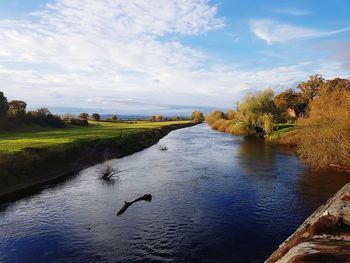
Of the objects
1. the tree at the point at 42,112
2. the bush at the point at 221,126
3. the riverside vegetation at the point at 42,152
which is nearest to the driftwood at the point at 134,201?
the riverside vegetation at the point at 42,152

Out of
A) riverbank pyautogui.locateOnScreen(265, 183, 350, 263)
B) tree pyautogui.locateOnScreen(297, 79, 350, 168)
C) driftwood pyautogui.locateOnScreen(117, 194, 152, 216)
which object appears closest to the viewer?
riverbank pyautogui.locateOnScreen(265, 183, 350, 263)

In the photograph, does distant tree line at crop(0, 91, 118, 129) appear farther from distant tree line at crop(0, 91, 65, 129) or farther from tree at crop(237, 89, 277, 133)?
tree at crop(237, 89, 277, 133)

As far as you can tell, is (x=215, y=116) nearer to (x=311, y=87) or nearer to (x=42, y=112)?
(x=311, y=87)

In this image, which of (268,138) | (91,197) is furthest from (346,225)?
(268,138)

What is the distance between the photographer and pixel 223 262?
18.8 metres

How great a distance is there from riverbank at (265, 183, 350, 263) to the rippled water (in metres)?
6.14

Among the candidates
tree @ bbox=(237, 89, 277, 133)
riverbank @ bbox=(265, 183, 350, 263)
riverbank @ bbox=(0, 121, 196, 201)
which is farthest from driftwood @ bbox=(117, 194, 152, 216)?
tree @ bbox=(237, 89, 277, 133)

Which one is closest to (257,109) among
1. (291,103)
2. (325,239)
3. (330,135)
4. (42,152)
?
(291,103)

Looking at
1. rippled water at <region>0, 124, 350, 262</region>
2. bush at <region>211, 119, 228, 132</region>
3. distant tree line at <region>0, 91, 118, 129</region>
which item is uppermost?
distant tree line at <region>0, 91, 118, 129</region>

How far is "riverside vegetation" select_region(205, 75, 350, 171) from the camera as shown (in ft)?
139

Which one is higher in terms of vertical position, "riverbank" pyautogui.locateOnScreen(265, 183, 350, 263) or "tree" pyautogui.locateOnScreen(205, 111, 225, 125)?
"tree" pyautogui.locateOnScreen(205, 111, 225, 125)

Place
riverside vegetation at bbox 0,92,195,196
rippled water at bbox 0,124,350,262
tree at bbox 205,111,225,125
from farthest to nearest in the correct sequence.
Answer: tree at bbox 205,111,225,125
riverside vegetation at bbox 0,92,195,196
rippled water at bbox 0,124,350,262

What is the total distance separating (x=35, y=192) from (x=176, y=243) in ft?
64.4

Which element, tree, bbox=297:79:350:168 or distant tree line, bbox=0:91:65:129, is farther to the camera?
distant tree line, bbox=0:91:65:129
